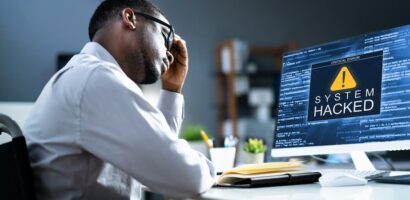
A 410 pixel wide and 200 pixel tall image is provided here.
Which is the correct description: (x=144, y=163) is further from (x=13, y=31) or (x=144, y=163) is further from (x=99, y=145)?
(x=13, y=31)

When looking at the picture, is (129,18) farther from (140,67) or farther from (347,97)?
(347,97)

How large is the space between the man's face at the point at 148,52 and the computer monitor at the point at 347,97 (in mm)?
454

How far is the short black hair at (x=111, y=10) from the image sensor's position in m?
1.28

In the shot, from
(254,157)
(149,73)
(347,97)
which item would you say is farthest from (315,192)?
(254,157)

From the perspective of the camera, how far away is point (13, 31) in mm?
4707

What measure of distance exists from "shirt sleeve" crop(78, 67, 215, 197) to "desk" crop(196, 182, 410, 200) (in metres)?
0.10

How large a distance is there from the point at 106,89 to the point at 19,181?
0.25 meters

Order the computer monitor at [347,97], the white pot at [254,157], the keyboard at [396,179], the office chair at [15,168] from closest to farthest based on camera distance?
1. the office chair at [15,168]
2. the keyboard at [396,179]
3. the computer monitor at [347,97]
4. the white pot at [254,157]

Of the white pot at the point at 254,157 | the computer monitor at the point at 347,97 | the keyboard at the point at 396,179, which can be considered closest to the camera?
the keyboard at the point at 396,179

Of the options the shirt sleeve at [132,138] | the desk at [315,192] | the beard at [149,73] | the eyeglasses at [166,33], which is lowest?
the desk at [315,192]

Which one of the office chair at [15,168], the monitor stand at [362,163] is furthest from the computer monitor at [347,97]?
→ the office chair at [15,168]

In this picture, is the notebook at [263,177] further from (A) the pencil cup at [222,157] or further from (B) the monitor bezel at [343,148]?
(A) the pencil cup at [222,157]

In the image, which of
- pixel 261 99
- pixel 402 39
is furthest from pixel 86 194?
pixel 261 99

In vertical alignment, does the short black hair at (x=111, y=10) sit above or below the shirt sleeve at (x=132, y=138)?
above
